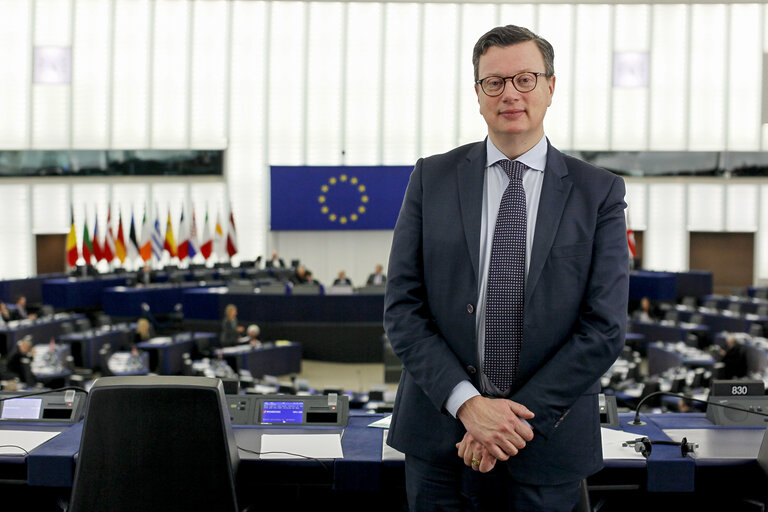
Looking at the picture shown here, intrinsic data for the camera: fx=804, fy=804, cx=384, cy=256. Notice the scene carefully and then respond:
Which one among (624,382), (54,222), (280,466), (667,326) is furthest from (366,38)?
(280,466)

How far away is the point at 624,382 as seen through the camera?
366 inches

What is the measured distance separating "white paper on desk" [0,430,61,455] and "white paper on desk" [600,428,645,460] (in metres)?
2.10

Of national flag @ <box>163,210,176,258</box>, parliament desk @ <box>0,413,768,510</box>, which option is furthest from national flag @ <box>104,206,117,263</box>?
parliament desk @ <box>0,413,768,510</box>

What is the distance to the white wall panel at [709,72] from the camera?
2242cm

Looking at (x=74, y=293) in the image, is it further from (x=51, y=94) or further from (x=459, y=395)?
(x=459, y=395)

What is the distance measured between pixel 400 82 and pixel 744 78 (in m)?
9.52

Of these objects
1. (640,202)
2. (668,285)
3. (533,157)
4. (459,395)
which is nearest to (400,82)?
(640,202)

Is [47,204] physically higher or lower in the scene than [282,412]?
higher

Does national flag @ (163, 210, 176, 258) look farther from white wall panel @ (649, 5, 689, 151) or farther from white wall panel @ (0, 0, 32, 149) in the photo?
white wall panel @ (649, 5, 689, 151)

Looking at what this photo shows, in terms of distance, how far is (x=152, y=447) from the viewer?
79.0 inches

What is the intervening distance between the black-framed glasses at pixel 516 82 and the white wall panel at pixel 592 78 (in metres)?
21.8

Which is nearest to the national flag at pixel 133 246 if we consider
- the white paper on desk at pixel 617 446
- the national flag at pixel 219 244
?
the national flag at pixel 219 244

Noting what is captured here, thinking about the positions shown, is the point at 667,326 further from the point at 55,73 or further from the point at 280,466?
the point at 55,73

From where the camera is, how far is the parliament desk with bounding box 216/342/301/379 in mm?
11492
